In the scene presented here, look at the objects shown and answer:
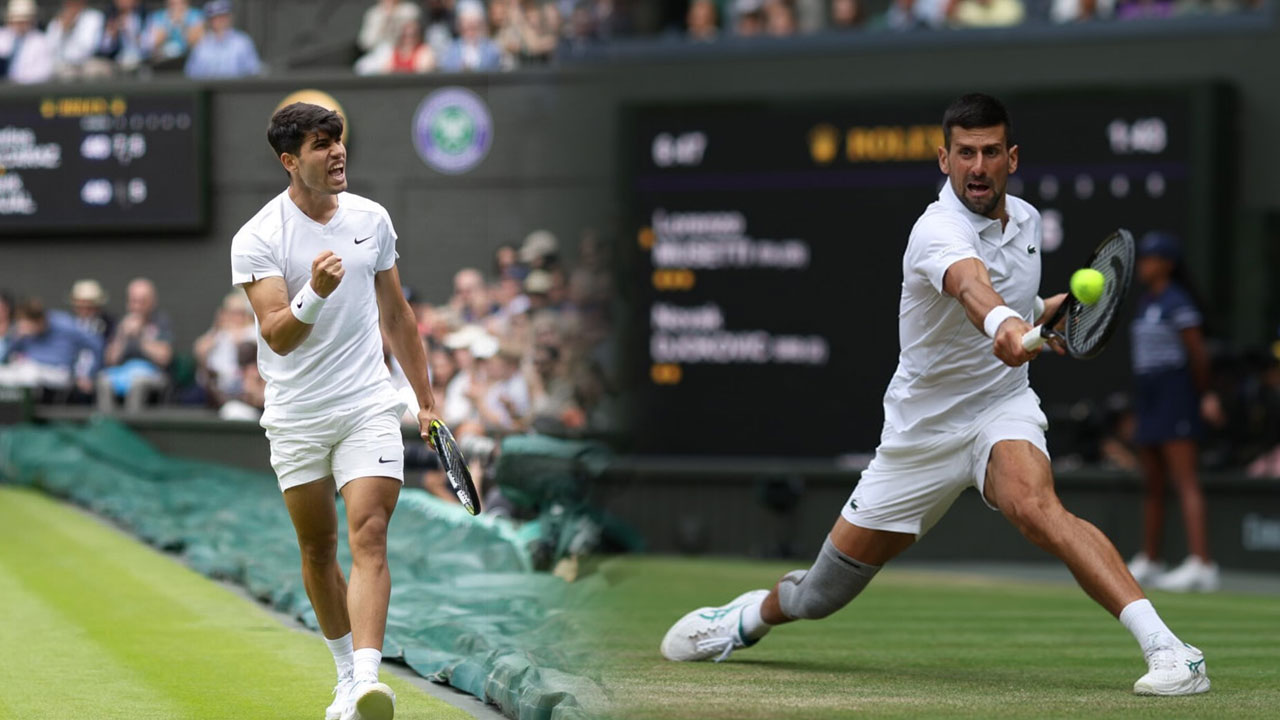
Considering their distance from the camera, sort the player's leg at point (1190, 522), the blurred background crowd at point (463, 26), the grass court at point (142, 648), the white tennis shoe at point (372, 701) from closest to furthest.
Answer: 1. the white tennis shoe at point (372, 701)
2. the grass court at point (142, 648)
3. the player's leg at point (1190, 522)
4. the blurred background crowd at point (463, 26)

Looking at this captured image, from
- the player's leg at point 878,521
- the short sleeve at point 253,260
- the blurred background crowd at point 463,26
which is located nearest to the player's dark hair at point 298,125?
the short sleeve at point 253,260

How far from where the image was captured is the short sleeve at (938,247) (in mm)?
5727

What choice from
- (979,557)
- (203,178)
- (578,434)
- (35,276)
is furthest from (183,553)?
(35,276)

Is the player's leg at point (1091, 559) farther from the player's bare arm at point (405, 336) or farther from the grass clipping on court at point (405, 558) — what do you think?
the player's bare arm at point (405, 336)

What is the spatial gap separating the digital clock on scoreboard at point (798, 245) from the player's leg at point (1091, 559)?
6.36 metres

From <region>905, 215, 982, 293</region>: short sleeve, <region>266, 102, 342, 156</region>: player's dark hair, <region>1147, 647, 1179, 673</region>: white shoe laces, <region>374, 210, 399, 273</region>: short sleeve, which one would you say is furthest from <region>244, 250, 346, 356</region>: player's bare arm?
<region>1147, 647, 1179, 673</region>: white shoe laces

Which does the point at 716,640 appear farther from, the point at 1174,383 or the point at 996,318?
the point at 1174,383

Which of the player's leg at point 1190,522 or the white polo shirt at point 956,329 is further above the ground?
the white polo shirt at point 956,329

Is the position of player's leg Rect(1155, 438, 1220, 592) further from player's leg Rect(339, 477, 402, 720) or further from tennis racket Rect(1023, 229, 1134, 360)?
player's leg Rect(339, 477, 402, 720)

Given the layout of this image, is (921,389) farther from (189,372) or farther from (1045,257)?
(189,372)

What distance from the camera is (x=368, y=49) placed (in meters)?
17.9

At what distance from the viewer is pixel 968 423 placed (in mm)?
6012

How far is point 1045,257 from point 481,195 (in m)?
6.77

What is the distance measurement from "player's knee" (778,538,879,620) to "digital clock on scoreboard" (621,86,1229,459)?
6151 millimetres
